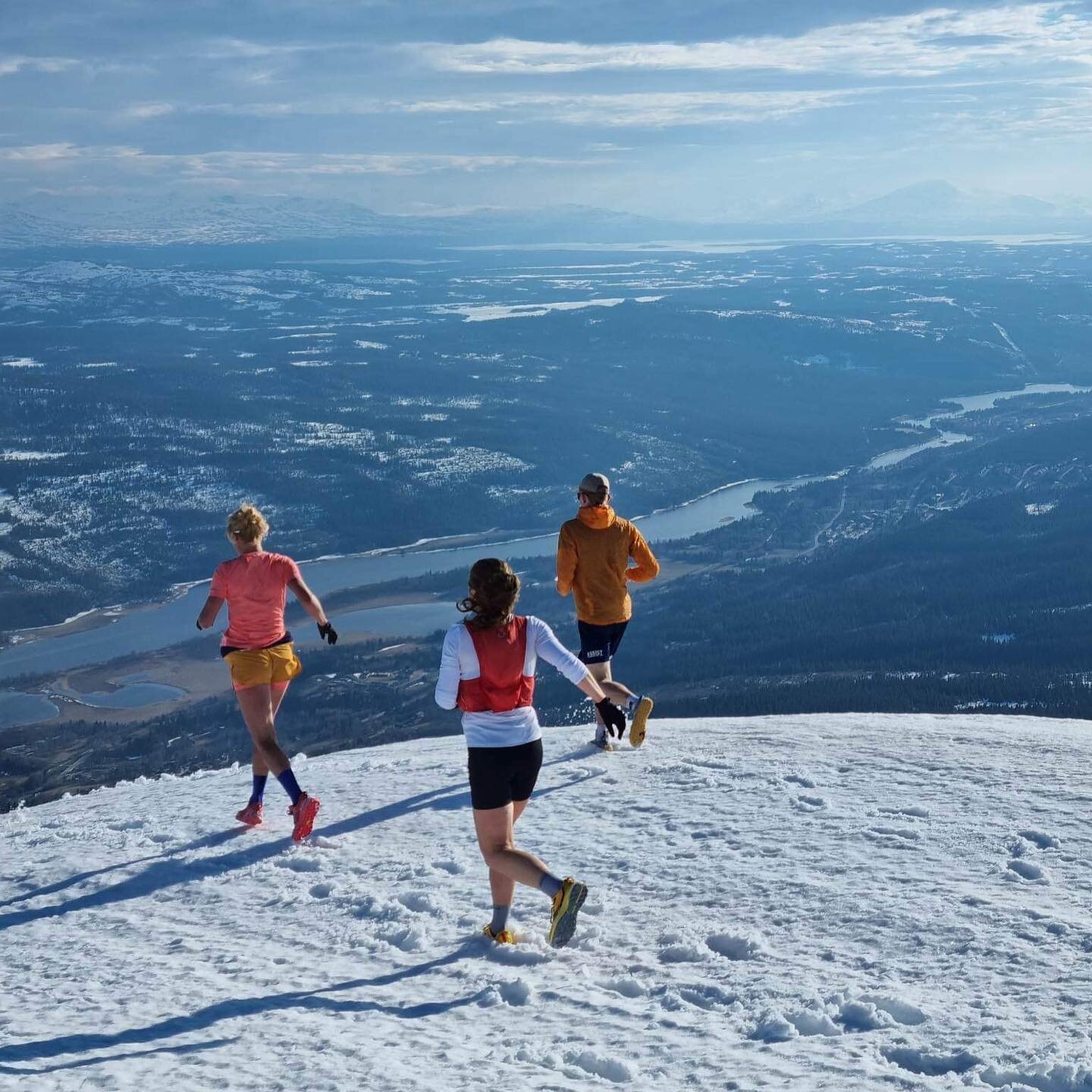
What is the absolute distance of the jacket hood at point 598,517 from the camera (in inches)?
428

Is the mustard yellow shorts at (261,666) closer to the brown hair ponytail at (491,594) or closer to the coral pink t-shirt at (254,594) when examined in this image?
the coral pink t-shirt at (254,594)

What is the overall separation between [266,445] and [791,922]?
170 metres

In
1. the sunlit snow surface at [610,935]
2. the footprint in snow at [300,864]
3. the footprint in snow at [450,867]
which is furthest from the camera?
the footprint in snow at [300,864]

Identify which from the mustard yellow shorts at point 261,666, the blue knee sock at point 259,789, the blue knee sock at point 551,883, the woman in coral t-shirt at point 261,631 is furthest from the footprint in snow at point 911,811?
the blue knee sock at point 259,789

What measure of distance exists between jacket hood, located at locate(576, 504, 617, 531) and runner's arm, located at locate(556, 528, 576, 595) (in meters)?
0.19

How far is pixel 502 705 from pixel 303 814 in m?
3.31

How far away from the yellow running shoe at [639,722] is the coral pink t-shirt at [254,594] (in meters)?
3.68

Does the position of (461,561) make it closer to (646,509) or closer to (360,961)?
(646,509)

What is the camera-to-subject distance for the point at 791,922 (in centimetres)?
774

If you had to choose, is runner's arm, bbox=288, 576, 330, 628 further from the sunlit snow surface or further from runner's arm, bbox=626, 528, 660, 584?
runner's arm, bbox=626, 528, 660, 584

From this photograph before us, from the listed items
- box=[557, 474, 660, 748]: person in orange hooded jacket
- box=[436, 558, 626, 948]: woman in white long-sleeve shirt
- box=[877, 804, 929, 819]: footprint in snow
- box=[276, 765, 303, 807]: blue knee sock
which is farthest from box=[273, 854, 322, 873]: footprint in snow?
box=[877, 804, 929, 819]: footprint in snow

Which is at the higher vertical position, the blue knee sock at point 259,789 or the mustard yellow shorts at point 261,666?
Answer: the mustard yellow shorts at point 261,666

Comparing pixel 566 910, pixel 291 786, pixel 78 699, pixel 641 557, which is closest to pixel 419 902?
pixel 566 910

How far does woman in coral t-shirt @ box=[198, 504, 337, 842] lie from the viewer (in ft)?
31.5
